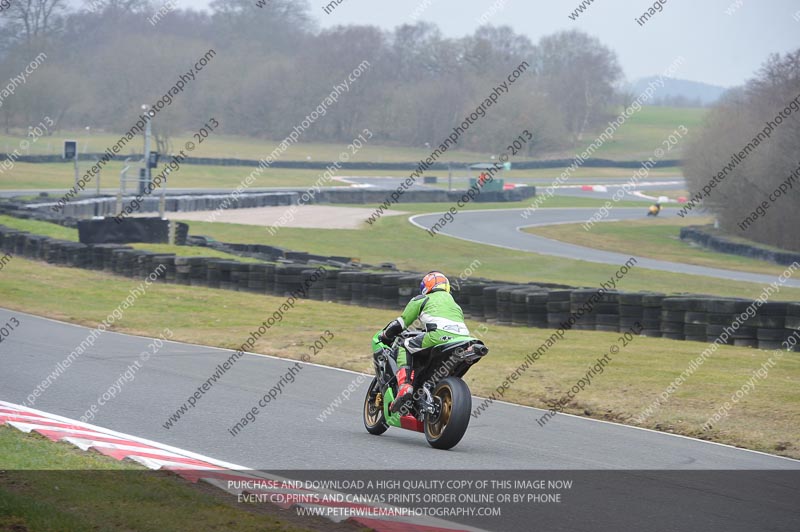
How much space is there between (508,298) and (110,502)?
39.1 ft

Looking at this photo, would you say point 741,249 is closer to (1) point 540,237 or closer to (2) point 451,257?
(1) point 540,237

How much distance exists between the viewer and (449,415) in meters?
7.93

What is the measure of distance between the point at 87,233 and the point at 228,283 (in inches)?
302

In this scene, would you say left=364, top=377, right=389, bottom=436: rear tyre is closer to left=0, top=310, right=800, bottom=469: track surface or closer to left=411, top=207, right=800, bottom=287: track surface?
left=0, top=310, right=800, bottom=469: track surface

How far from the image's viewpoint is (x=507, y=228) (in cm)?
4303

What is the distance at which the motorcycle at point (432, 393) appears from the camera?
789 centimetres

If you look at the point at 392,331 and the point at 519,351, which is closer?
the point at 392,331

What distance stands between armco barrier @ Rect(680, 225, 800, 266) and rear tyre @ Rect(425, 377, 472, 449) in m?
28.5

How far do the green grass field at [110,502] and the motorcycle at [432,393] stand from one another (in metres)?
2.25

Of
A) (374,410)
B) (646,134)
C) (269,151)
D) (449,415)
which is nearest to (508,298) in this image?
(374,410)

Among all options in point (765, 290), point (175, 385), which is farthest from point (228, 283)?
point (765, 290)

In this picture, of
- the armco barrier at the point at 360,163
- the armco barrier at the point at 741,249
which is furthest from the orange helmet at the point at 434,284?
the armco barrier at the point at 360,163

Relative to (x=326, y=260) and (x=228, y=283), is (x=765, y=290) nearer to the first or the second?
(x=326, y=260)

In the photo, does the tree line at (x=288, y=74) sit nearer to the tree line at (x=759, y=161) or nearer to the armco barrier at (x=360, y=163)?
the armco barrier at (x=360, y=163)
